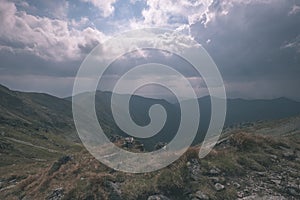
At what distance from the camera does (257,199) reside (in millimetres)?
18562

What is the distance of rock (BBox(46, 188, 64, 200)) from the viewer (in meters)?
20.0

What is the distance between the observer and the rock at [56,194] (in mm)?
20031

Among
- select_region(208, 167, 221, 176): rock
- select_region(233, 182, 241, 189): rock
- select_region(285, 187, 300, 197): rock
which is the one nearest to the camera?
select_region(285, 187, 300, 197): rock

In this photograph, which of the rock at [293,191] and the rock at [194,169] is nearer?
the rock at [293,191]

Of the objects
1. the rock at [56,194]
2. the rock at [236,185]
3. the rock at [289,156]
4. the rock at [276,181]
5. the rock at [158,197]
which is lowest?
the rock at [56,194]

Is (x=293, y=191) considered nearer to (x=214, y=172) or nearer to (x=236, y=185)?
(x=236, y=185)

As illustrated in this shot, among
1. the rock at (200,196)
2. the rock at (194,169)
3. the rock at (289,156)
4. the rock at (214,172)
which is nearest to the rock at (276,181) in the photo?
the rock at (214,172)

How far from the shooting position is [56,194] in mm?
20500

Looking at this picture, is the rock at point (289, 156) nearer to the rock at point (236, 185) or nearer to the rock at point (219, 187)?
the rock at point (236, 185)

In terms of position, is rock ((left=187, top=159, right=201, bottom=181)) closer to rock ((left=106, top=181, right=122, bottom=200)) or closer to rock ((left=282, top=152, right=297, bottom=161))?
rock ((left=106, top=181, right=122, bottom=200))

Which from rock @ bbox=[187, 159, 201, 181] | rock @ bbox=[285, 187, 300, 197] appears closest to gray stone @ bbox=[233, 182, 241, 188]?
rock @ bbox=[187, 159, 201, 181]

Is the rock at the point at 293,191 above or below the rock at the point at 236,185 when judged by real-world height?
below

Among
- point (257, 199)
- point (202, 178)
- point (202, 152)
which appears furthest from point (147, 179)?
point (257, 199)

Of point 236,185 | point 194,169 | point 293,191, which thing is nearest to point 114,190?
point 194,169
